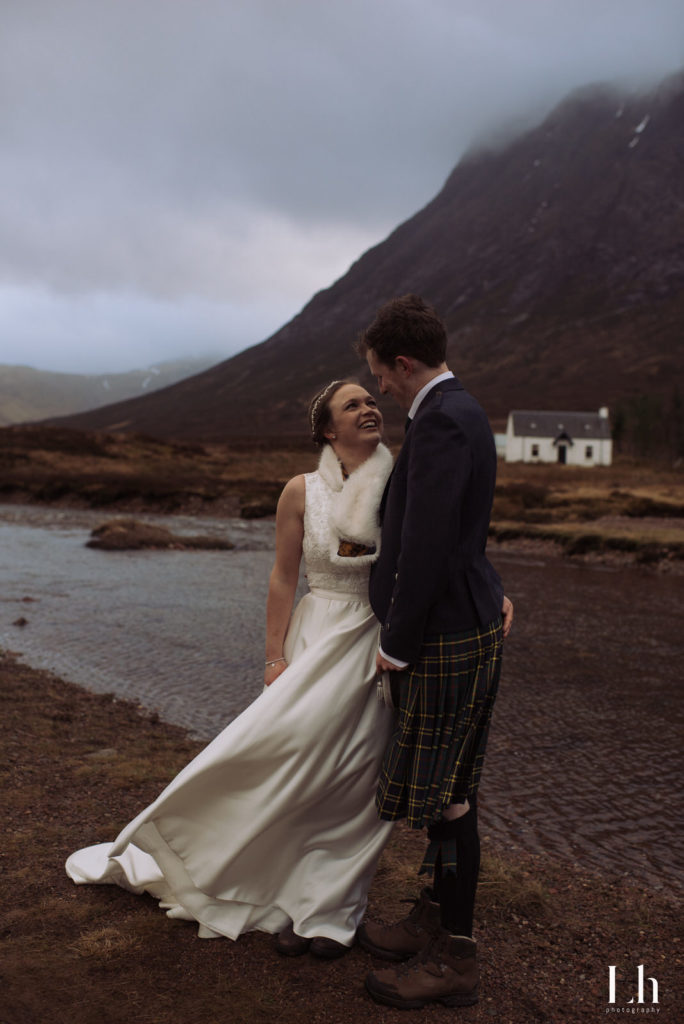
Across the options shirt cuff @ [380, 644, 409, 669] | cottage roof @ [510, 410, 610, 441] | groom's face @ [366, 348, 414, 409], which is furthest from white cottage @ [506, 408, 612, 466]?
shirt cuff @ [380, 644, 409, 669]

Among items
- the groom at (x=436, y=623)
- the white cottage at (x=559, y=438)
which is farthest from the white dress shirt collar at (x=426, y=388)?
the white cottage at (x=559, y=438)

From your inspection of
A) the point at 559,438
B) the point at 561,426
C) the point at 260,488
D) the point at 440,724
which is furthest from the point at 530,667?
the point at 561,426

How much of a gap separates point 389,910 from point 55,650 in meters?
8.77

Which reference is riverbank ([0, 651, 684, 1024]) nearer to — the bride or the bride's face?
the bride

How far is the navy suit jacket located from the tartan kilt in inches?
3.9

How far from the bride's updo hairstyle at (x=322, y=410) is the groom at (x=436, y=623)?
490 millimetres

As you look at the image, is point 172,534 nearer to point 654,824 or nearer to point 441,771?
point 654,824

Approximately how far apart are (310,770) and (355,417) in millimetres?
1765

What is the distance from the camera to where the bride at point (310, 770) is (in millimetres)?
3881

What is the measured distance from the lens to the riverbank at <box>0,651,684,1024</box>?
351 centimetres

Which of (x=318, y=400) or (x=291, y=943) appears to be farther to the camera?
(x=318, y=400)

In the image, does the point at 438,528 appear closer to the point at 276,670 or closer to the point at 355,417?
the point at 355,417

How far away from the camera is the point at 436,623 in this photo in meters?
3.49

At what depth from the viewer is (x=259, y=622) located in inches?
590
